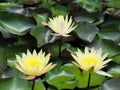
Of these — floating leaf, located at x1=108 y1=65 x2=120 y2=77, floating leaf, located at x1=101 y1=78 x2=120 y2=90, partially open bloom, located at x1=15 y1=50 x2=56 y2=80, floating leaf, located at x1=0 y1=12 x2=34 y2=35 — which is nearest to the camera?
partially open bloom, located at x1=15 y1=50 x2=56 y2=80

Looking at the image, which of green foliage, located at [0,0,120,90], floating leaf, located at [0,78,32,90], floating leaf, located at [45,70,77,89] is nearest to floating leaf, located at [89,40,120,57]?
green foliage, located at [0,0,120,90]

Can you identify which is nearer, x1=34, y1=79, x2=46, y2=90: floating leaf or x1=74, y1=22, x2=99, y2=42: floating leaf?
x1=34, y1=79, x2=46, y2=90: floating leaf

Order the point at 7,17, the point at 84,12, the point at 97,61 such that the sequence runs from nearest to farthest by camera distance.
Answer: the point at 97,61 < the point at 7,17 < the point at 84,12

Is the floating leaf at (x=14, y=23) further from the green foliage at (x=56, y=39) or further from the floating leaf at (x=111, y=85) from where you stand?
the floating leaf at (x=111, y=85)

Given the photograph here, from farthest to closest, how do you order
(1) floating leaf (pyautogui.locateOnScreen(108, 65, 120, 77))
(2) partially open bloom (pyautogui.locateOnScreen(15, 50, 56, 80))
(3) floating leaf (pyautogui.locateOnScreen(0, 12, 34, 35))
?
(3) floating leaf (pyautogui.locateOnScreen(0, 12, 34, 35))
(1) floating leaf (pyautogui.locateOnScreen(108, 65, 120, 77))
(2) partially open bloom (pyautogui.locateOnScreen(15, 50, 56, 80))

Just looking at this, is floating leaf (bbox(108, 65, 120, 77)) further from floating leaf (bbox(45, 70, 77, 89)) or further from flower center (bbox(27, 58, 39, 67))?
flower center (bbox(27, 58, 39, 67))

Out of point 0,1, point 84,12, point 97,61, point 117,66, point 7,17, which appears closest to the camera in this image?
point 97,61

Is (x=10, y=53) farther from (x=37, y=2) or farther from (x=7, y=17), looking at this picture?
(x=37, y=2)

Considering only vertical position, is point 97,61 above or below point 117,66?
above

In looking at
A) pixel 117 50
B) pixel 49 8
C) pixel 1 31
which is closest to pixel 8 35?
pixel 1 31
